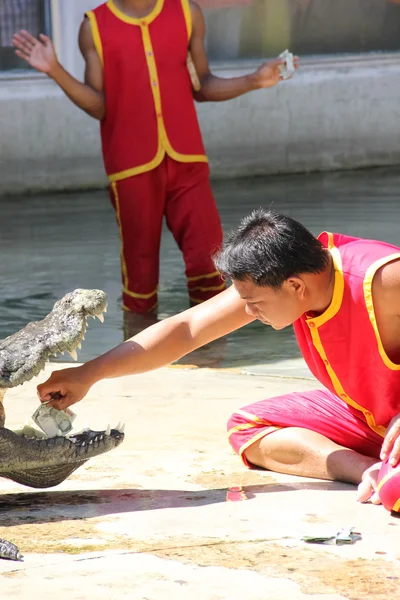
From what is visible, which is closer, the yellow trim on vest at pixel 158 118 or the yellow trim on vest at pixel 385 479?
the yellow trim on vest at pixel 385 479

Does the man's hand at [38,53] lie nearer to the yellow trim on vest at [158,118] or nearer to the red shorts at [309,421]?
the yellow trim on vest at [158,118]

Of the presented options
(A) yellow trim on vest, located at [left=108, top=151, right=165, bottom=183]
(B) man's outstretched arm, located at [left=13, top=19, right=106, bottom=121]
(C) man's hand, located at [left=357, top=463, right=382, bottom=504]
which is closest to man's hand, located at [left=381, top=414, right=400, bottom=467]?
(C) man's hand, located at [left=357, top=463, right=382, bottom=504]

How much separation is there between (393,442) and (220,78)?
359 centimetres

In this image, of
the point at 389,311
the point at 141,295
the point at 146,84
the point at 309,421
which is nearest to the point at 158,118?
the point at 146,84

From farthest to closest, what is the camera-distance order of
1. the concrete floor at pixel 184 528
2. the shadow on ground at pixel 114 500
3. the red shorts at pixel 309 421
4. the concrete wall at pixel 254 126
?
the concrete wall at pixel 254 126
the red shorts at pixel 309 421
the shadow on ground at pixel 114 500
the concrete floor at pixel 184 528

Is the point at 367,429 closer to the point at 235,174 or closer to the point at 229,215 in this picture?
the point at 229,215

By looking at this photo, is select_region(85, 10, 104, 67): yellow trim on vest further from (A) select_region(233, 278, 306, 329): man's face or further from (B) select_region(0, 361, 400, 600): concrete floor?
(A) select_region(233, 278, 306, 329): man's face

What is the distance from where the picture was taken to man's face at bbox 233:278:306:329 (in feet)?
10.3

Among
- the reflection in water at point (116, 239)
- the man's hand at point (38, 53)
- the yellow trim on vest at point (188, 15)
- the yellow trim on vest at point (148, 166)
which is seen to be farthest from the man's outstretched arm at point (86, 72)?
the reflection in water at point (116, 239)

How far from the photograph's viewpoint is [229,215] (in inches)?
372

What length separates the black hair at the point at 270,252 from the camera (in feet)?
10.2

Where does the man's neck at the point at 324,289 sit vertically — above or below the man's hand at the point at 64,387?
above

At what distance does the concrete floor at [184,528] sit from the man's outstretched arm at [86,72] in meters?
2.48

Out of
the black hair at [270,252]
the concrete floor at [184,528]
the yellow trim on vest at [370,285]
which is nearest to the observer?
the concrete floor at [184,528]
